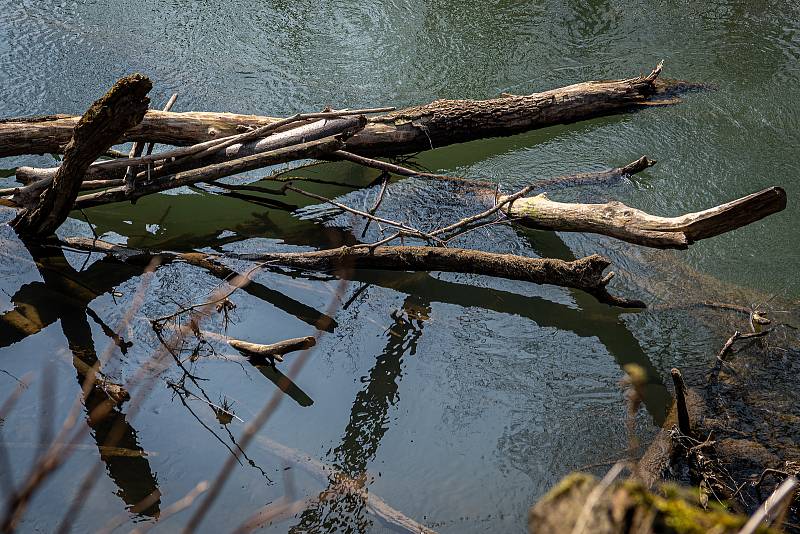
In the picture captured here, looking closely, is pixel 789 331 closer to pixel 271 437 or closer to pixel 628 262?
pixel 628 262

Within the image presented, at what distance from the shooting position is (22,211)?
204 inches

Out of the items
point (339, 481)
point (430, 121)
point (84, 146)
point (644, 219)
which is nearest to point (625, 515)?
point (339, 481)

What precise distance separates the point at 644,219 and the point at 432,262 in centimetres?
128

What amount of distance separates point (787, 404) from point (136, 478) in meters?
3.31

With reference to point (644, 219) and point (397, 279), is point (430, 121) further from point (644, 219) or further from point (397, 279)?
point (644, 219)

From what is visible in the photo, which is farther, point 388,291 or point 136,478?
point 388,291

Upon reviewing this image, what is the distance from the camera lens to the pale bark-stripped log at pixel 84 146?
413 cm

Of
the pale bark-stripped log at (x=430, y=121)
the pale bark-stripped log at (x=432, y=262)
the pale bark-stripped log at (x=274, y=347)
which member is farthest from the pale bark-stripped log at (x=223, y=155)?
the pale bark-stripped log at (x=274, y=347)

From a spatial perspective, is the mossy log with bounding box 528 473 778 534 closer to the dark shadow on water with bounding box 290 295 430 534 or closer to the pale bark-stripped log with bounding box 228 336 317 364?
the dark shadow on water with bounding box 290 295 430 534

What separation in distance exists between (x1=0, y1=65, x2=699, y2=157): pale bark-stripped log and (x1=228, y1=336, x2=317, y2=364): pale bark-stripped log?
1.75 metres

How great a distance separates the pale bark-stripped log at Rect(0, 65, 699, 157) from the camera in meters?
5.35

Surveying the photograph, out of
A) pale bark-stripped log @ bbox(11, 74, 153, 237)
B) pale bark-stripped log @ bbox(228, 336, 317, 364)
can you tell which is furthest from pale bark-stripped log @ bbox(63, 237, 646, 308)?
pale bark-stripped log @ bbox(228, 336, 317, 364)

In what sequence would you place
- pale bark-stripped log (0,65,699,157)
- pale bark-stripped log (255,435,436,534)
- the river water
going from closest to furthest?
pale bark-stripped log (255,435,436,534) < the river water < pale bark-stripped log (0,65,699,157)

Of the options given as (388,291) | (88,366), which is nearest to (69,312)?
(88,366)
